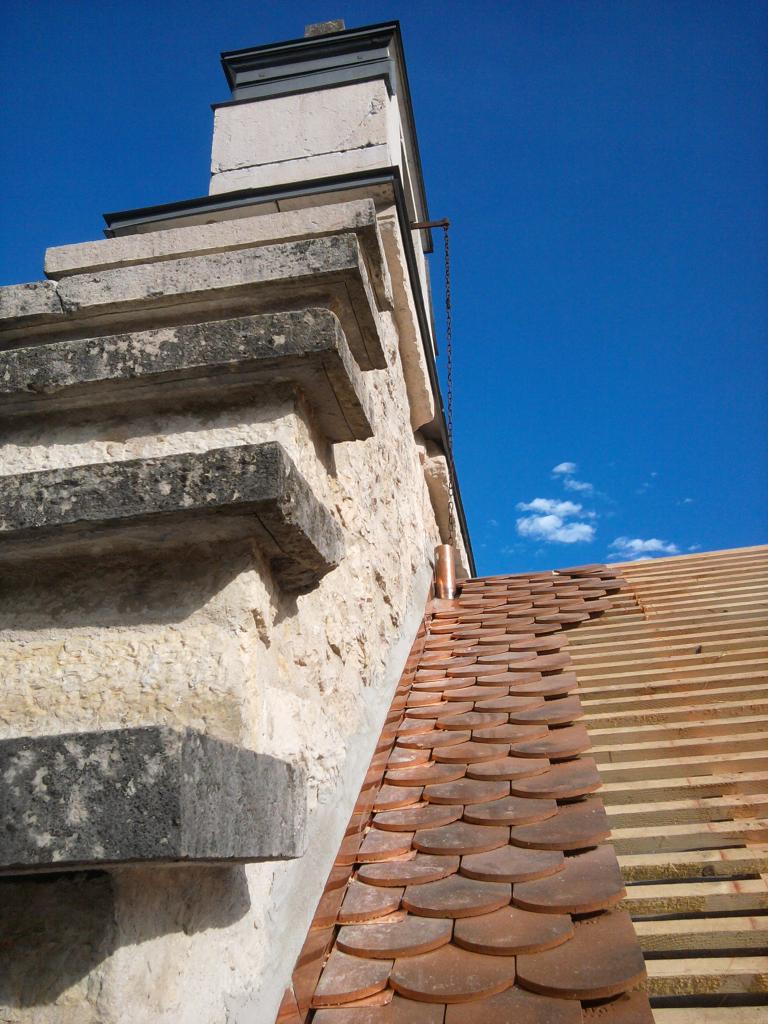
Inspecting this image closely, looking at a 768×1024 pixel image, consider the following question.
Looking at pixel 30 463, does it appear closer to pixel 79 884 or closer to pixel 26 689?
pixel 26 689

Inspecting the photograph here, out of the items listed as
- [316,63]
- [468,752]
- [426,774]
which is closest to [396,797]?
[426,774]

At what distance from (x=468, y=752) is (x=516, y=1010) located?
3.30ft

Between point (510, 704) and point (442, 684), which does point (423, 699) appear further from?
point (510, 704)

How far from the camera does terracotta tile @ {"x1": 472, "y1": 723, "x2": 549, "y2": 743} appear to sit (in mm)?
2270

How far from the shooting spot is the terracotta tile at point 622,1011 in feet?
3.84

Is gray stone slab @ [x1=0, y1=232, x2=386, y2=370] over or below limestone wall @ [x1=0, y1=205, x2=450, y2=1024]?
over

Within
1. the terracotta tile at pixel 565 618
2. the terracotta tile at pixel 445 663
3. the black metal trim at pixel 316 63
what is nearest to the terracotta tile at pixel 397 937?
the terracotta tile at pixel 445 663

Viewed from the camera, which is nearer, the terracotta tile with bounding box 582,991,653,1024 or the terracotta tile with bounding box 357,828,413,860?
the terracotta tile with bounding box 582,991,653,1024

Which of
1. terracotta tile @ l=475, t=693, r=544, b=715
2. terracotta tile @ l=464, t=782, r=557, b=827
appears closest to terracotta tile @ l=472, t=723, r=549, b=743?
terracotta tile @ l=475, t=693, r=544, b=715

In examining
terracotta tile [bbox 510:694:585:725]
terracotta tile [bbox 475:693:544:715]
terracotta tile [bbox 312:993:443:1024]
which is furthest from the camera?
terracotta tile [bbox 475:693:544:715]

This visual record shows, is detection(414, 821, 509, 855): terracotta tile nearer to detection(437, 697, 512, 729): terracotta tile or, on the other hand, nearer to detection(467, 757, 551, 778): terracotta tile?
detection(467, 757, 551, 778): terracotta tile

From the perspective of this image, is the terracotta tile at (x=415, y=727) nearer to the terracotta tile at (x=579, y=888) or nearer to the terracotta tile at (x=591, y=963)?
the terracotta tile at (x=579, y=888)

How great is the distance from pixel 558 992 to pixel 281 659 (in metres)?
0.77

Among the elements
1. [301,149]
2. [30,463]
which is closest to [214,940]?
[30,463]
